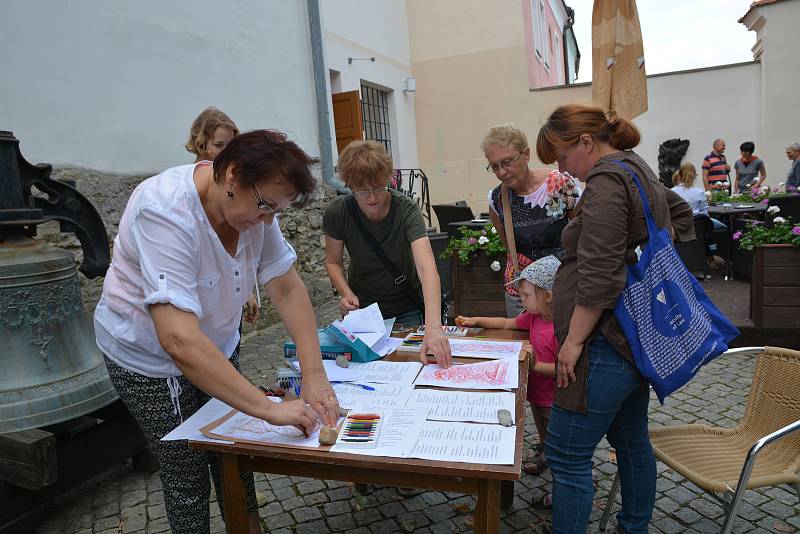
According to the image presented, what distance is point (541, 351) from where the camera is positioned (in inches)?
95.2

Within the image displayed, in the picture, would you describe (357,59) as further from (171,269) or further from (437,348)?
(171,269)

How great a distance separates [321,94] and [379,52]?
13.6 feet

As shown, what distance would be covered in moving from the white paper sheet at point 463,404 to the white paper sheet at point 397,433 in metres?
0.04

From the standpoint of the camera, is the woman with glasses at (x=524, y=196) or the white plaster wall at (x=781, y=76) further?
the white plaster wall at (x=781, y=76)

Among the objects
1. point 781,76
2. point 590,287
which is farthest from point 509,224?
point 781,76

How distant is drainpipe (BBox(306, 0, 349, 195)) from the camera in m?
6.84

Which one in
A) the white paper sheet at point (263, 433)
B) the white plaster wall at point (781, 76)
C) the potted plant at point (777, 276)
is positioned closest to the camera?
the white paper sheet at point (263, 433)

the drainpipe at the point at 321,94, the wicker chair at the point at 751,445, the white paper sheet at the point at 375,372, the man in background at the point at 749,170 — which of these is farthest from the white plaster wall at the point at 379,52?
the man in background at the point at 749,170

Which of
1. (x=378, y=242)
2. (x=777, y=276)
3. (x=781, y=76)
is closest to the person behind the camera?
(x=378, y=242)

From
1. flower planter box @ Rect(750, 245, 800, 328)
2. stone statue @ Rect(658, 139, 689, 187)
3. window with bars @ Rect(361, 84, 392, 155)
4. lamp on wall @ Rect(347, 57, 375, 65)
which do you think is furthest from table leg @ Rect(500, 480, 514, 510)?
stone statue @ Rect(658, 139, 689, 187)

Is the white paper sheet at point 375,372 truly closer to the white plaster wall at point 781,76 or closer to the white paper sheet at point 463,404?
the white paper sheet at point 463,404

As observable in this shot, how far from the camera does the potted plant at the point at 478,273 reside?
462cm

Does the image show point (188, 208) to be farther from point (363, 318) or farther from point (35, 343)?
point (35, 343)

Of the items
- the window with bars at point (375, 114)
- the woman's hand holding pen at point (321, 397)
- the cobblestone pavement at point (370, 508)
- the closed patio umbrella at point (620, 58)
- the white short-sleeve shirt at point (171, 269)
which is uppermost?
the window with bars at point (375, 114)
